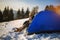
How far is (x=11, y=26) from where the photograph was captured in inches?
64.0

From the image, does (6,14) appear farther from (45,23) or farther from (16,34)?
(45,23)

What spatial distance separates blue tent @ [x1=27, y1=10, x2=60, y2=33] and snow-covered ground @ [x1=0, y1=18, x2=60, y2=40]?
0.21 feet

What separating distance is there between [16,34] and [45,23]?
392 millimetres

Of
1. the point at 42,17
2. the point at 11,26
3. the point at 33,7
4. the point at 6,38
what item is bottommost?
the point at 6,38

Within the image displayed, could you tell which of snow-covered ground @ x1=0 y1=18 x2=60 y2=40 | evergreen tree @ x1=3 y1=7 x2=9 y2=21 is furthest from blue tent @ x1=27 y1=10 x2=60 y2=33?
evergreen tree @ x1=3 y1=7 x2=9 y2=21

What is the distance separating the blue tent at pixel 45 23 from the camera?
160 centimetres

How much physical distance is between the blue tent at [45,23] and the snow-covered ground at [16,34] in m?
0.07

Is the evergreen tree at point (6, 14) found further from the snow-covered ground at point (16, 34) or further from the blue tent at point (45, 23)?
the blue tent at point (45, 23)

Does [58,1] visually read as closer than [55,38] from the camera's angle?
No

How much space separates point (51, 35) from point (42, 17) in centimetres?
25

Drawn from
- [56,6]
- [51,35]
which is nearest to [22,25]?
[51,35]

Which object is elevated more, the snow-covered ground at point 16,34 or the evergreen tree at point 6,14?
the evergreen tree at point 6,14

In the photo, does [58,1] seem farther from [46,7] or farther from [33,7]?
[33,7]

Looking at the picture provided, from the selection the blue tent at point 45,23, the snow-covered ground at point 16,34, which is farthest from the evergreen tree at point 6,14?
the blue tent at point 45,23
